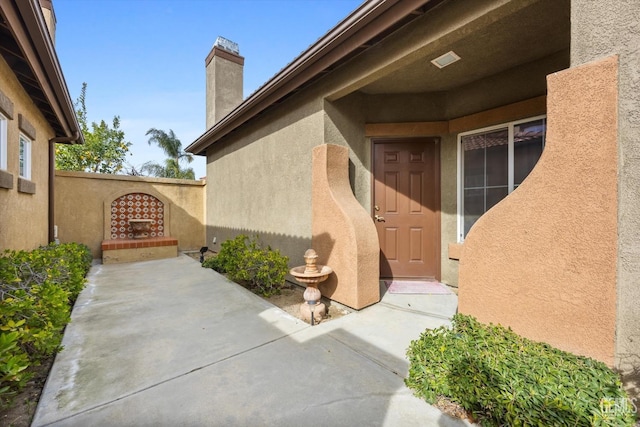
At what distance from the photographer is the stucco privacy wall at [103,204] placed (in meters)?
8.09

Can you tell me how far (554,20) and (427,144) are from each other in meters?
2.43

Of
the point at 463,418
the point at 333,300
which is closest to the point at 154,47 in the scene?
the point at 333,300

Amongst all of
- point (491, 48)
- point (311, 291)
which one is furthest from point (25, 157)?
point (491, 48)

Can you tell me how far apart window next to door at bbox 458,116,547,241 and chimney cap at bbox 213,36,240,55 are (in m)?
9.67

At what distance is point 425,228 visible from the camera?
5.29m

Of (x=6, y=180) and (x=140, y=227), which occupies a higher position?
(x=6, y=180)

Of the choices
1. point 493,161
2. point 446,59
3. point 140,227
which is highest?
point 446,59

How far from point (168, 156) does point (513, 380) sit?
2524 cm

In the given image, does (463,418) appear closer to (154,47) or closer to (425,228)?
(425,228)

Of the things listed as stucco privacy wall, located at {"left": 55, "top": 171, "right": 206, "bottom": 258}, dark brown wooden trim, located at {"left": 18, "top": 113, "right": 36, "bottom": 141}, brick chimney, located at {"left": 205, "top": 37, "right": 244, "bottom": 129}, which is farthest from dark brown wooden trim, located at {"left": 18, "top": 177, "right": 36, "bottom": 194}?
brick chimney, located at {"left": 205, "top": 37, "right": 244, "bottom": 129}

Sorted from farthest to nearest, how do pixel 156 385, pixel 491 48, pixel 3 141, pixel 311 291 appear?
pixel 3 141
pixel 311 291
pixel 491 48
pixel 156 385

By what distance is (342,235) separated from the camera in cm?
419

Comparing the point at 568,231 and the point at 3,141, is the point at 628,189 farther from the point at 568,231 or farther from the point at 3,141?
the point at 3,141

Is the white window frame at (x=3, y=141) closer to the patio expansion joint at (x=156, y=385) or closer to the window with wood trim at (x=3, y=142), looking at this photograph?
the window with wood trim at (x=3, y=142)
